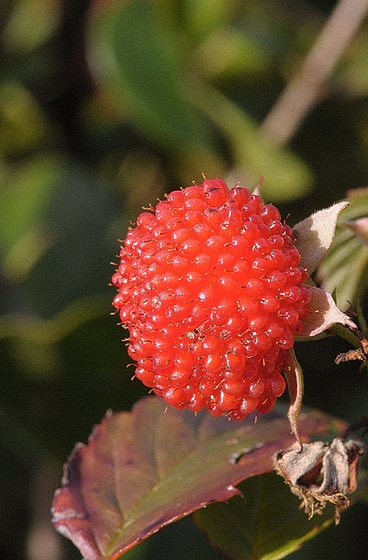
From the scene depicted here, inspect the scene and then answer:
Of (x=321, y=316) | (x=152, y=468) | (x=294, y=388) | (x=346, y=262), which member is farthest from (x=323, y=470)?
(x=346, y=262)

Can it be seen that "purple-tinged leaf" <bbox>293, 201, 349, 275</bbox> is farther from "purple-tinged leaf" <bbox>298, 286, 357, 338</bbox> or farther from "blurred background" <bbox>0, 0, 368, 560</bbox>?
"blurred background" <bbox>0, 0, 368, 560</bbox>

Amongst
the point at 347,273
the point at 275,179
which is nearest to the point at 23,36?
the point at 275,179

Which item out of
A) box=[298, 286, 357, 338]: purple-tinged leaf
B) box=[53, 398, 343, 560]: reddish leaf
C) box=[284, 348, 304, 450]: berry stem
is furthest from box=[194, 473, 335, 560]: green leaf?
box=[298, 286, 357, 338]: purple-tinged leaf

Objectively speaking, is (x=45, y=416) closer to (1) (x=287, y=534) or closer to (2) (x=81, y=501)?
(2) (x=81, y=501)

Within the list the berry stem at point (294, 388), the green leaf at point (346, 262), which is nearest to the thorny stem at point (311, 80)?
the green leaf at point (346, 262)

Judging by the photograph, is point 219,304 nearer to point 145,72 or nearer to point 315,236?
point 315,236

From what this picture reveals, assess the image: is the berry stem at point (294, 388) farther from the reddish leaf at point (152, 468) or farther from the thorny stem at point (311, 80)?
the thorny stem at point (311, 80)
